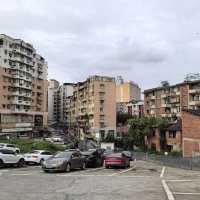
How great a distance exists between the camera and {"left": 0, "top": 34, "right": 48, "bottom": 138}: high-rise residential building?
11731 cm

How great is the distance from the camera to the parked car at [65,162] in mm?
30516

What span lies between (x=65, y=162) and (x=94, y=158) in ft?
23.5

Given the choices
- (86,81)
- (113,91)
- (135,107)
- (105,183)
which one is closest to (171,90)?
(113,91)

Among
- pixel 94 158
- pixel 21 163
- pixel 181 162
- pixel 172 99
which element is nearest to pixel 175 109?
pixel 172 99

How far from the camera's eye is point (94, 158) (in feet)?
125

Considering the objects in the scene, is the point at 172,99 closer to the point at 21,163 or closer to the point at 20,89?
the point at 20,89

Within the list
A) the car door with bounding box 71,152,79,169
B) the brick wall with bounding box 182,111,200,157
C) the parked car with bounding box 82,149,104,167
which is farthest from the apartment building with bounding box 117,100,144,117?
the car door with bounding box 71,152,79,169

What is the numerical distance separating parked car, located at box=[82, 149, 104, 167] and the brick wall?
23.9 m

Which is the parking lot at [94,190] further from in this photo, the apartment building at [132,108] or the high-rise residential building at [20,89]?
the apartment building at [132,108]

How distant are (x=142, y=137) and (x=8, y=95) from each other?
4054 cm

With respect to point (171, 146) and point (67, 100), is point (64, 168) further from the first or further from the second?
point (67, 100)

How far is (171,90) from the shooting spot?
395 feet

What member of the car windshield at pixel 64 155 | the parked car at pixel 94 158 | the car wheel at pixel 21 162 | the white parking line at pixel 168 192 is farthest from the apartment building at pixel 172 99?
the white parking line at pixel 168 192

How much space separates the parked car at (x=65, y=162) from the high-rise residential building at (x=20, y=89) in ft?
263
